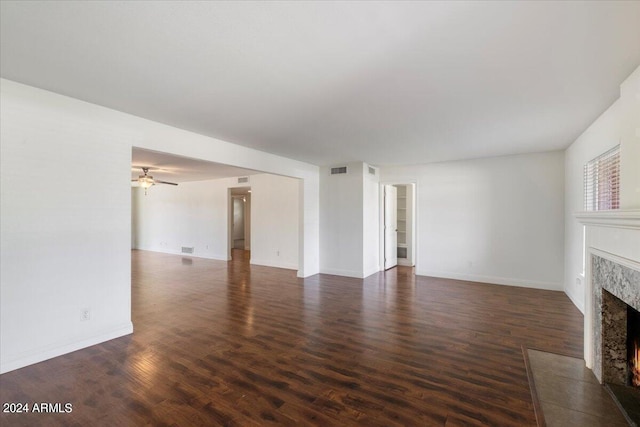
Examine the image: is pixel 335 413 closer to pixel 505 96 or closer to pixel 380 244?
pixel 505 96

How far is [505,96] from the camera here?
2732 mm

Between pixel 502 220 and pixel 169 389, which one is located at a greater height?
pixel 502 220

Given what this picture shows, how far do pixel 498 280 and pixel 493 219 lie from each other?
119 centimetres

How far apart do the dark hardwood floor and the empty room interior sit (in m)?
0.02

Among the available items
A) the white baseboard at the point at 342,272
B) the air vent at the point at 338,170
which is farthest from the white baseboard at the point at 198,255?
the air vent at the point at 338,170

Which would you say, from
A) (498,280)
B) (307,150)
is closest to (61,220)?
(307,150)

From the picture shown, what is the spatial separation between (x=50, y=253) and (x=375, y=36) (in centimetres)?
340

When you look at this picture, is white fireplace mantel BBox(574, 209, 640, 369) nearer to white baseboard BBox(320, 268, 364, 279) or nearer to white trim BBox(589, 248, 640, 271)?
white trim BBox(589, 248, 640, 271)

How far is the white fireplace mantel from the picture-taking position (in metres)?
1.86

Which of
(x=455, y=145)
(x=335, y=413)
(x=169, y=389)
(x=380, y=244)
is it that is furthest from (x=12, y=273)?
(x=380, y=244)

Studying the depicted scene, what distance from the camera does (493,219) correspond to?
18.4ft

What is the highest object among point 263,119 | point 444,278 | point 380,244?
point 263,119

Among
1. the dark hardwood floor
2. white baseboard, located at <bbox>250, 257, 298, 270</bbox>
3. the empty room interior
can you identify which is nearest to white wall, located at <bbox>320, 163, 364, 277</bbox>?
white baseboard, located at <bbox>250, 257, 298, 270</bbox>

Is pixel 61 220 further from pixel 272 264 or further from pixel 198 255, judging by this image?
pixel 198 255
